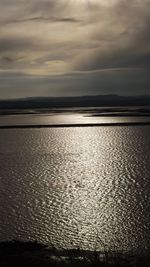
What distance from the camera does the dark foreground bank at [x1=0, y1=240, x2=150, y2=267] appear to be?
38.3ft

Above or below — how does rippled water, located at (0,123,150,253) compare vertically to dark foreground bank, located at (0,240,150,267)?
above

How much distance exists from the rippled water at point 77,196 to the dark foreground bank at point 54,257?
127cm

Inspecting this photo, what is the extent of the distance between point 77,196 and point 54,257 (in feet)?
32.7

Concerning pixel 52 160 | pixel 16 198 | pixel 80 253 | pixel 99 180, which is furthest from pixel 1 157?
pixel 80 253

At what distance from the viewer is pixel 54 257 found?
13.5 m

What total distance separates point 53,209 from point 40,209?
60cm

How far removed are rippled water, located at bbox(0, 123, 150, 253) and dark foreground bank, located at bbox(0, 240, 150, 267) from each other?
1272 mm

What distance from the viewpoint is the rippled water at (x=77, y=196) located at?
56.1 ft

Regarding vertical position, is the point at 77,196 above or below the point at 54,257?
above

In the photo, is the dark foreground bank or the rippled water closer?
the dark foreground bank

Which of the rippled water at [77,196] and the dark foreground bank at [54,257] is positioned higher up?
the rippled water at [77,196]

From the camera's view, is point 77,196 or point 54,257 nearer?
point 54,257

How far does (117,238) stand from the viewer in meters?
16.6

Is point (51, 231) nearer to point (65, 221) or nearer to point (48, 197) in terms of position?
point (65, 221)
